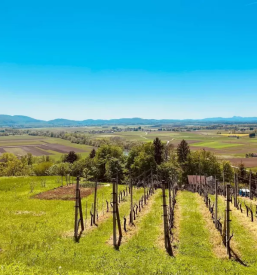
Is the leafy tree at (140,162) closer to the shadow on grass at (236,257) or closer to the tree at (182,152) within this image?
the tree at (182,152)

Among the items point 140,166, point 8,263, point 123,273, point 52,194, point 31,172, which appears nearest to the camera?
point 123,273

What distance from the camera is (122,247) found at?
16.7 metres

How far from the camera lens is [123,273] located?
512 inches

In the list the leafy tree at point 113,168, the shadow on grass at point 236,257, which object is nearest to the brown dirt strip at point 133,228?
the shadow on grass at point 236,257

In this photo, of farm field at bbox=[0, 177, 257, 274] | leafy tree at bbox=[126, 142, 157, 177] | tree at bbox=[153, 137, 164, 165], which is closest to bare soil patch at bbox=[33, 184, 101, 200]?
farm field at bbox=[0, 177, 257, 274]

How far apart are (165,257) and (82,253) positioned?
5308 mm

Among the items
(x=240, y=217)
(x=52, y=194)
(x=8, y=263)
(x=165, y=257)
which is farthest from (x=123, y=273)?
(x=52, y=194)

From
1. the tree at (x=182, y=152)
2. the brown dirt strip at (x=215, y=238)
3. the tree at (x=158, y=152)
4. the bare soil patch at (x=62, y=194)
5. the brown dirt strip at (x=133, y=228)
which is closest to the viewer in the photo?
the brown dirt strip at (x=215, y=238)

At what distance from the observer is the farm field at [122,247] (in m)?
13.6

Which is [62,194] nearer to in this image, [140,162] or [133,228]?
[133,228]

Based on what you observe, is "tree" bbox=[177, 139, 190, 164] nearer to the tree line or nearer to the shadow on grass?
the tree line

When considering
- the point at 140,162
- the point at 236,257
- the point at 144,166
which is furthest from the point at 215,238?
the point at 140,162

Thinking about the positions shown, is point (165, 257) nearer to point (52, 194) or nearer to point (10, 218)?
point (10, 218)

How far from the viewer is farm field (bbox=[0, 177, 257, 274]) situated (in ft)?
44.8
